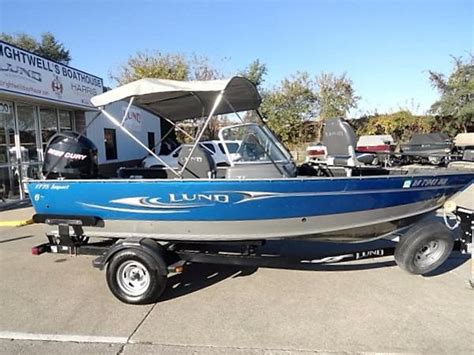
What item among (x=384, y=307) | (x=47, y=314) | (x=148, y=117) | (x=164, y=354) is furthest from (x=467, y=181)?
(x=148, y=117)

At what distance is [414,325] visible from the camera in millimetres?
3434

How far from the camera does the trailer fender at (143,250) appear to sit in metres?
3.91

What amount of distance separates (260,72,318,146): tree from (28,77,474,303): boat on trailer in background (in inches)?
758

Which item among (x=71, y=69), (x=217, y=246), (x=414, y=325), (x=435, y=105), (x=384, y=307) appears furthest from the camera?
(x=435, y=105)

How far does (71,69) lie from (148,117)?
621 centimetres

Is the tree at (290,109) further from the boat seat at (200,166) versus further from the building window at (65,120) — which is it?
the boat seat at (200,166)

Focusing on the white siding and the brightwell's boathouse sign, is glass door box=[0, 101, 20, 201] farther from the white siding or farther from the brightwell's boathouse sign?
the white siding

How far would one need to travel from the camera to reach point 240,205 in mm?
3928

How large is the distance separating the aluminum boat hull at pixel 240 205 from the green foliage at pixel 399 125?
2144 cm

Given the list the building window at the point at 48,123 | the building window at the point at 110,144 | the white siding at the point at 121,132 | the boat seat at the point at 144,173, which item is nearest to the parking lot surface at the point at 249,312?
the boat seat at the point at 144,173

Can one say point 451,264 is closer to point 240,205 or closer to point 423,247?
point 423,247

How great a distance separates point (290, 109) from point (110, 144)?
42.4ft

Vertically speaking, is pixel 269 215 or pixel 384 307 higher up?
pixel 269 215

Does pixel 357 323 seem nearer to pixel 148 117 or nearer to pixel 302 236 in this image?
pixel 302 236
